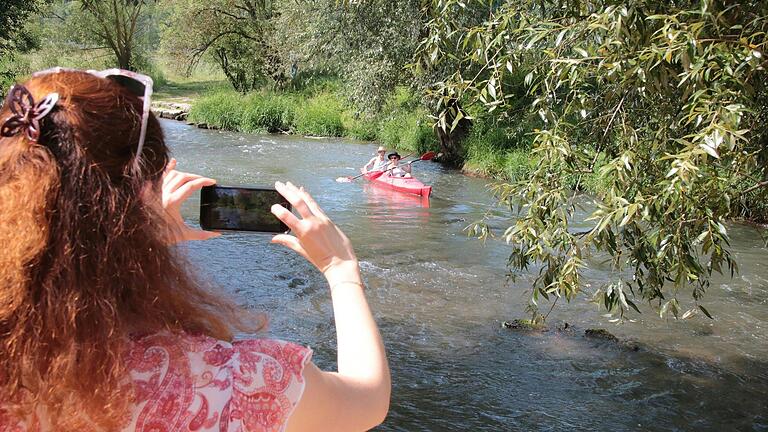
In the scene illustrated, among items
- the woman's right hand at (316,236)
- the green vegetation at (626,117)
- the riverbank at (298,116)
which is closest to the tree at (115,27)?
the riverbank at (298,116)

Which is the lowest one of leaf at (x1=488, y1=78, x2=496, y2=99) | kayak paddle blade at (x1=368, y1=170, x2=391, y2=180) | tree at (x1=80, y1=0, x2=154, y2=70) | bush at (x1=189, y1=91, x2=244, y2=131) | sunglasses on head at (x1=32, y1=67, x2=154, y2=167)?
bush at (x1=189, y1=91, x2=244, y2=131)

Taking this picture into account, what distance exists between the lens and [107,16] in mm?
37844

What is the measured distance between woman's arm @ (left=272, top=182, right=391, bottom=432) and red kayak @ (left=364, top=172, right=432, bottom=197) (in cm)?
1265

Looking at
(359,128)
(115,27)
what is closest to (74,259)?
(359,128)

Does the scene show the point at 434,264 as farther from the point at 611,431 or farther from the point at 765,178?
the point at 765,178

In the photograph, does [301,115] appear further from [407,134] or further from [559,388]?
[559,388]

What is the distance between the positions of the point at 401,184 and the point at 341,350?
13176 mm

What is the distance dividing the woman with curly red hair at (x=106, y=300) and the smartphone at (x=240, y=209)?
0.28m

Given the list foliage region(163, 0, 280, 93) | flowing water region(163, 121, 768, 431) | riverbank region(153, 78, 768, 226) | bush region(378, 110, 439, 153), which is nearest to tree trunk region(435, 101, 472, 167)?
riverbank region(153, 78, 768, 226)

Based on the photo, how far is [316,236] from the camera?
137 cm

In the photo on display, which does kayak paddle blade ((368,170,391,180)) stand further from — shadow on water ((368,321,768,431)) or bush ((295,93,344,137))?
Result: bush ((295,93,344,137))

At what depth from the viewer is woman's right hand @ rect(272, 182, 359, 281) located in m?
1.36

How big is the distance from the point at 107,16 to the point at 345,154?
76.1ft

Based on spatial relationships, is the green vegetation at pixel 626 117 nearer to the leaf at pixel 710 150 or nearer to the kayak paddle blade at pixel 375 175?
the leaf at pixel 710 150
